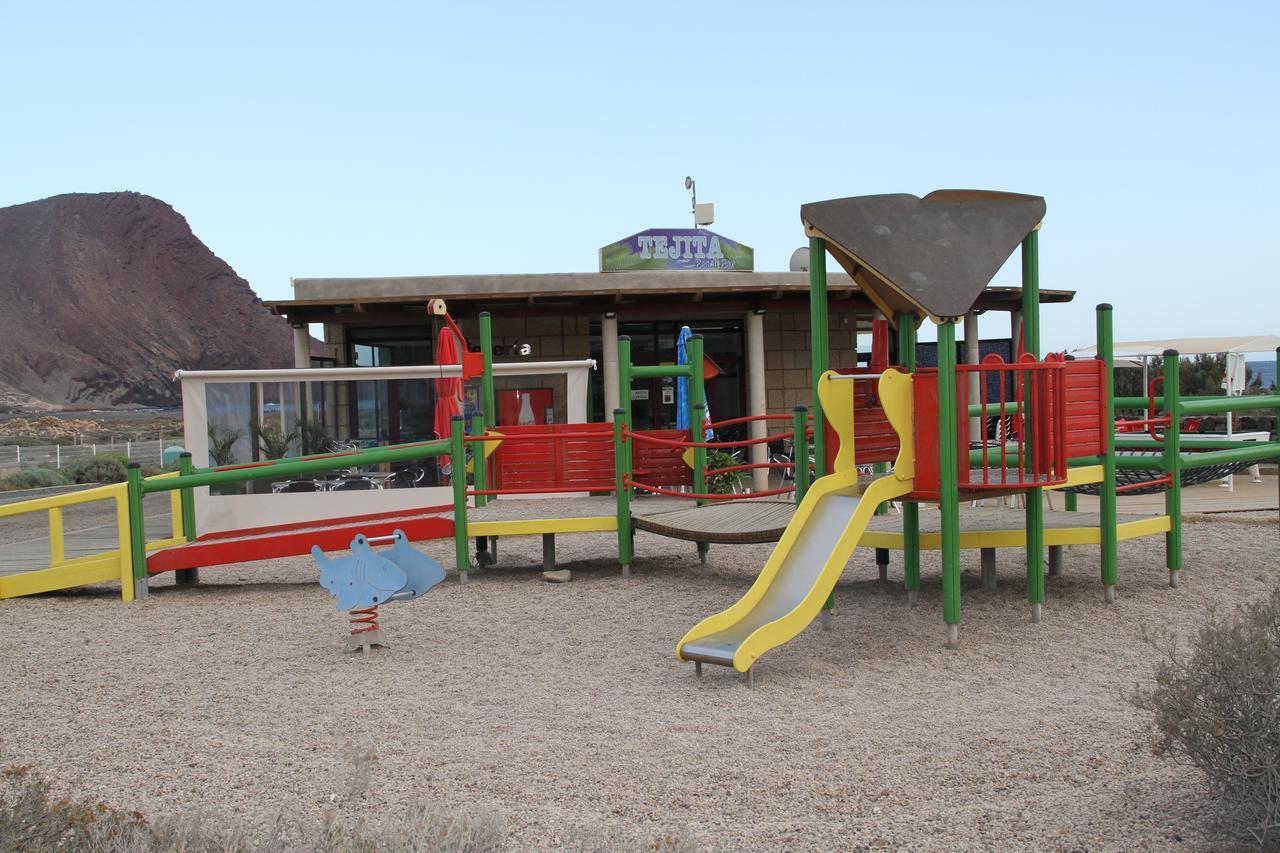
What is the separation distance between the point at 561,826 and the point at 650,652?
119 inches

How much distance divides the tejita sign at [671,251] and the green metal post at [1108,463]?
13856 millimetres

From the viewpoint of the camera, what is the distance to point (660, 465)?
10453 millimetres

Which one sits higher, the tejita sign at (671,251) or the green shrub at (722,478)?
the tejita sign at (671,251)

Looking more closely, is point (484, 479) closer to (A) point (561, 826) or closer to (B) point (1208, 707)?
(A) point (561, 826)

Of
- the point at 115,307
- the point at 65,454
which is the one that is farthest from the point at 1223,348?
the point at 115,307

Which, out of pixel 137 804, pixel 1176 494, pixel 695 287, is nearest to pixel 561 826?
pixel 137 804

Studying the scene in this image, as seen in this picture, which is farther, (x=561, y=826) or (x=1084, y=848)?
(x=561, y=826)

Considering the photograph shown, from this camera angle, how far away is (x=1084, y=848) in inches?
144

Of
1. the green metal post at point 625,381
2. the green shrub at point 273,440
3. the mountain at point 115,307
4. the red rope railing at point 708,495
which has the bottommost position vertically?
the red rope railing at point 708,495

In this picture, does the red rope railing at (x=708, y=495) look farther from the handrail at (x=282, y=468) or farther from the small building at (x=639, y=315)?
the small building at (x=639, y=315)

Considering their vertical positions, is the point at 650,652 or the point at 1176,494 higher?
the point at 1176,494

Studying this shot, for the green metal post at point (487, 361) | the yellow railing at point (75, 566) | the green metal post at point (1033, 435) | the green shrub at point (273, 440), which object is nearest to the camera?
the green metal post at point (1033, 435)

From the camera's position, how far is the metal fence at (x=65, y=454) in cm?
3106

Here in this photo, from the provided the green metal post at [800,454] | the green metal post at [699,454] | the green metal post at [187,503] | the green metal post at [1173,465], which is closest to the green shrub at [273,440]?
the green metal post at [187,503]
